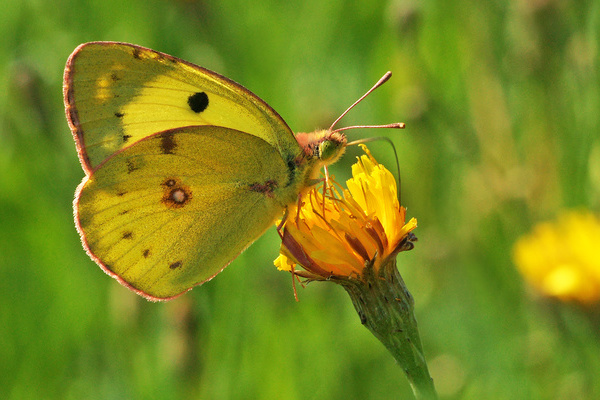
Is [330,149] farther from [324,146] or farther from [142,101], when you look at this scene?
[142,101]

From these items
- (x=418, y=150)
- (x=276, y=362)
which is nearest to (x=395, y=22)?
(x=418, y=150)

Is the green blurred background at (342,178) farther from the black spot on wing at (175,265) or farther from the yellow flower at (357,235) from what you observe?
the yellow flower at (357,235)

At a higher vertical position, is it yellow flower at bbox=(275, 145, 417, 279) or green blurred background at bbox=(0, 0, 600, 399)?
green blurred background at bbox=(0, 0, 600, 399)

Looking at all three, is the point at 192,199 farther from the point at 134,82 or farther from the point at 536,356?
the point at 536,356

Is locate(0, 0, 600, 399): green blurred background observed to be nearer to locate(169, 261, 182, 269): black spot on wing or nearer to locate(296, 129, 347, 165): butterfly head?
locate(169, 261, 182, 269): black spot on wing

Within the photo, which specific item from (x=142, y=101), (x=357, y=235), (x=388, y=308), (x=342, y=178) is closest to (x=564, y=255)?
(x=342, y=178)

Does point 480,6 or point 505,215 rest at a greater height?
point 480,6

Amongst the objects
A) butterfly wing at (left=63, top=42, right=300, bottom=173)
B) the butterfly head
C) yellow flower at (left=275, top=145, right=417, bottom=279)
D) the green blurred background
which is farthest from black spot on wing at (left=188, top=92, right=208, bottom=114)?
the green blurred background
